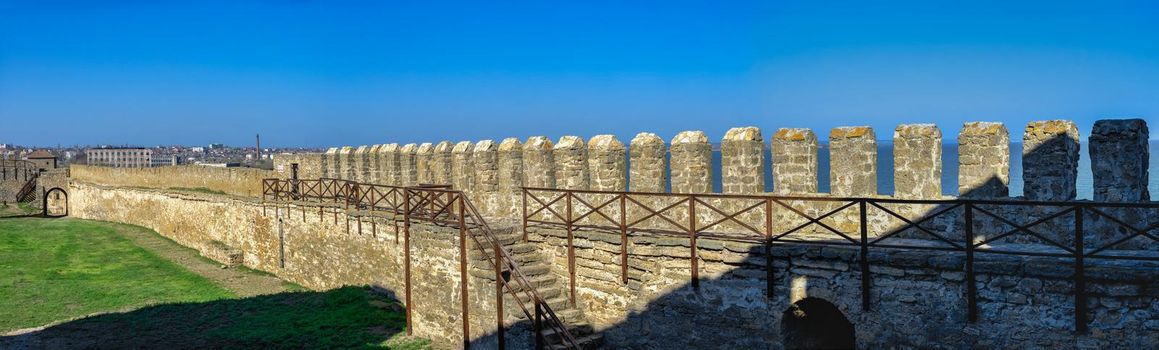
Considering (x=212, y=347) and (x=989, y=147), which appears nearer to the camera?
(x=989, y=147)

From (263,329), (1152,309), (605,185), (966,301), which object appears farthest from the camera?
(263,329)

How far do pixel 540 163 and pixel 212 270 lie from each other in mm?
12471

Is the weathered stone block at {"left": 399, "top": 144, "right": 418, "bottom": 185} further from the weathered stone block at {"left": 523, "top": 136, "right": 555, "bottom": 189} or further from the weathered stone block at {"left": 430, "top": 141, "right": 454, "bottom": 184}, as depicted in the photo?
the weathered stone block at {"left": 523, "top": 136, "right": 555, "bottom": 189}

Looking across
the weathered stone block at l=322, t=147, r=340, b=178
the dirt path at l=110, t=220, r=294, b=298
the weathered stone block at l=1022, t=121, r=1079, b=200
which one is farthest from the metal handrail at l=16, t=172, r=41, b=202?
the weathered stone block at l=1022, t=121, r=1079, b=200

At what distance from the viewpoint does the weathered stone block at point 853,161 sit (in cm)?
929

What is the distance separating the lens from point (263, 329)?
13.6 m

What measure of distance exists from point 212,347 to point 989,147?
37.4 feet

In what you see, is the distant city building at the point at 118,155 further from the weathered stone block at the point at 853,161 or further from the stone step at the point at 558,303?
the weathered stone block at the point at 853,161

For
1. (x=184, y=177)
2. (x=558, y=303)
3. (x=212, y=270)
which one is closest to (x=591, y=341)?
(x=558, y=303)

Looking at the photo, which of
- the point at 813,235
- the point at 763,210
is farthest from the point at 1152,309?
the point at 763,210

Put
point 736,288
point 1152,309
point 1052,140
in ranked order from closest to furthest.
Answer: point 1152,309, point 1052,140, point 736,288

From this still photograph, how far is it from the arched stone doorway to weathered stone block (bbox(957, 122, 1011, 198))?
200cm

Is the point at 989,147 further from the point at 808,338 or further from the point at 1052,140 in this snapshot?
the point at 808,338

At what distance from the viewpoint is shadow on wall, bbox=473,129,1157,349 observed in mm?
7406
